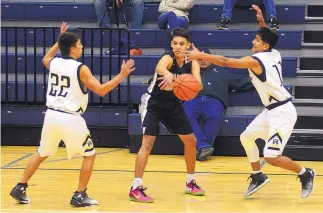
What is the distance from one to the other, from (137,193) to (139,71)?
4299mm

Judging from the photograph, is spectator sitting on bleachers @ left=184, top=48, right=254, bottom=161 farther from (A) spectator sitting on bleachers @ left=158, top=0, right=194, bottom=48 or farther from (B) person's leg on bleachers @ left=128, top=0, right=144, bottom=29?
(B) person's leg on bleachers @ left=128, top=0, right=144, bottom=29

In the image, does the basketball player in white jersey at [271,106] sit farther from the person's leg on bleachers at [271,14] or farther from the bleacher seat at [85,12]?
the bleacher seat at [85,12]

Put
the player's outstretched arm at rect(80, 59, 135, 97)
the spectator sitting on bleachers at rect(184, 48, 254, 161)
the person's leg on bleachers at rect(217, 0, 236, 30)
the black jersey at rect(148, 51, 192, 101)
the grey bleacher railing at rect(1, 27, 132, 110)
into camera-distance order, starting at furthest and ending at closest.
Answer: the person's leg on bleachers at rect(217, 0, 236, 30)
the grey bleacher railing at rect(1, 27, 132, 110)
the spectator sitting on bleachers at rect(184, 48, 254, 161)
the black jersey at rect(148, 51, 192, 101)
the player's outstretched arm at rect(80, 59, 135, 97)

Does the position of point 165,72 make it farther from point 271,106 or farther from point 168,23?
point 168,23

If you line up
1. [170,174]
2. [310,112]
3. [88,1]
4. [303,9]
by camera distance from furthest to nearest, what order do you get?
[88,1]
[303,9]
[310,112]
[170,174]

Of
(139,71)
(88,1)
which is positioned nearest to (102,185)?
(139,71)

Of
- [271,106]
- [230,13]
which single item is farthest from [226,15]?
[271,106]

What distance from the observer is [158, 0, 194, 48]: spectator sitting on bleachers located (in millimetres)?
10859

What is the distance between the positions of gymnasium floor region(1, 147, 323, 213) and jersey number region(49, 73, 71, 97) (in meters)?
1.01

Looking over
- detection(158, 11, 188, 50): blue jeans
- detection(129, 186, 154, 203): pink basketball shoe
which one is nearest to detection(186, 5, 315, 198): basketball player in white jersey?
detection(129, 186, 154, 203): pink basketball shoe

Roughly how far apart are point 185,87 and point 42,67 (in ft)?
15.4

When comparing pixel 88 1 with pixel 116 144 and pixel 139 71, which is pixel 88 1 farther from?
pixel 116 144

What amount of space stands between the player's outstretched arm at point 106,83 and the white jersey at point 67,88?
0.20ft

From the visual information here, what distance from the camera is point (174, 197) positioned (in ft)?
23.2
